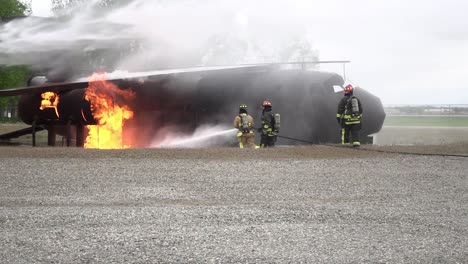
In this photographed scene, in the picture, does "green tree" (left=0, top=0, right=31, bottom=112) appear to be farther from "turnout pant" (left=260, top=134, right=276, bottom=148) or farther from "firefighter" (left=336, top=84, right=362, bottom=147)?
"firefighter" (left=336, top=84, right=362, bottom=147)

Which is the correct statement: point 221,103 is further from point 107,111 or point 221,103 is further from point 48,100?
point 48,100

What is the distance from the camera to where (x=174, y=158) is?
16.6m

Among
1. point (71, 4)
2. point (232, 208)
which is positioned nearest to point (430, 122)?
point (71, 4)

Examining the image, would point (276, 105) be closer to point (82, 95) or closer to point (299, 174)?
point (82, 95)

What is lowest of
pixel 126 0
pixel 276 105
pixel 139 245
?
pixel 139 245

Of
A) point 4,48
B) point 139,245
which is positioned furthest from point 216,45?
point 139,245

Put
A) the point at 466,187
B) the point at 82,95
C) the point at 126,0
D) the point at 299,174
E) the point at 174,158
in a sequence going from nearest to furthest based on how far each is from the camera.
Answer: the point at 466,187 < the point at 299,174 < the point at 174,158 < the point at 82,95 < the point at 126,0

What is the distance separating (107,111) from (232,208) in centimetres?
1342

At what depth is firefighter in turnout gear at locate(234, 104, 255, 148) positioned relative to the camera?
20.5m

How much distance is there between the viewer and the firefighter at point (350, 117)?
19.9 metres

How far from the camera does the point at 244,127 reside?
20531 mm

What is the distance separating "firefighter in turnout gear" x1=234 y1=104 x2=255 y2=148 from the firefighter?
290cm

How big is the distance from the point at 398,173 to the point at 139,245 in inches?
324

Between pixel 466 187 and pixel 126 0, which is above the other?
pixel 126 0
